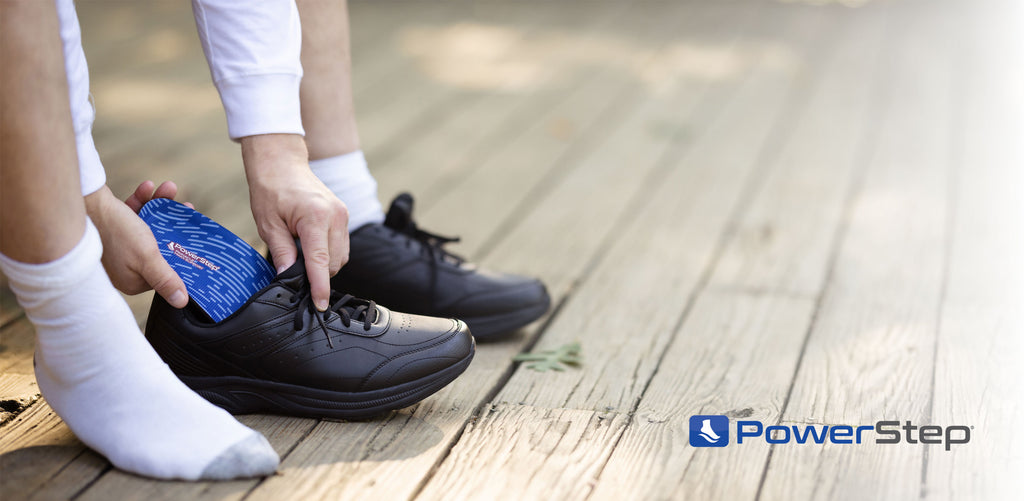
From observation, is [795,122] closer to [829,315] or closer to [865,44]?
[865,44]

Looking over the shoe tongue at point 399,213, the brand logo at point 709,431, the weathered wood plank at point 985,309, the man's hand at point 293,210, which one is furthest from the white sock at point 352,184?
the weathered wood plank at point 985,309

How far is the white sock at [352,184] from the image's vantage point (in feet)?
4.25

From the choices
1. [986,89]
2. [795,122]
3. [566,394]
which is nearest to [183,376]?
[566,394]

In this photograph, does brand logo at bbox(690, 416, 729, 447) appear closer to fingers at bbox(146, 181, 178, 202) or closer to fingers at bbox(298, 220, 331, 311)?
fingers at bbox(298, 220, 331, 311)

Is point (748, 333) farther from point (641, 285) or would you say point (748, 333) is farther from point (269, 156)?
point (269, 156)

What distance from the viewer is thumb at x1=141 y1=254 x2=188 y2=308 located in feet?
3.21

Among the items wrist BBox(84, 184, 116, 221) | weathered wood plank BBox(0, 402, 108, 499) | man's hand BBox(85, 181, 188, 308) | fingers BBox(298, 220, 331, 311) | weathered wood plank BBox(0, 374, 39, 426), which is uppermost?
wrist BBox(84, 184, 116, 221)

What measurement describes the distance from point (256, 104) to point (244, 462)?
1.35 ft

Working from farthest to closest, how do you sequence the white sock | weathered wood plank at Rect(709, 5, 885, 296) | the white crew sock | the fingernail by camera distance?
weathered wood plank at Rect(709, 5, 885, 296) → the white sock → the fingernail → the white crew sock

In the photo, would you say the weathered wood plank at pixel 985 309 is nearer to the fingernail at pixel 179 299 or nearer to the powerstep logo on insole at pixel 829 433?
the powerstep logo on insole at pixel 829 433

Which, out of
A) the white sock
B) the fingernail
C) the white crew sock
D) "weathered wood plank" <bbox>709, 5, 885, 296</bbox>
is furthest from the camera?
"weathered wood plank" <bbox>709, 5, 885, 296</bbox>

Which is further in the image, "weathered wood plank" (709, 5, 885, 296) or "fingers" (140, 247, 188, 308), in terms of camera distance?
"weathered wood plank" (709, 5, 885, 296)

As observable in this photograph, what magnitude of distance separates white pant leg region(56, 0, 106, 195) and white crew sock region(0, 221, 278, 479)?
0.32 ft

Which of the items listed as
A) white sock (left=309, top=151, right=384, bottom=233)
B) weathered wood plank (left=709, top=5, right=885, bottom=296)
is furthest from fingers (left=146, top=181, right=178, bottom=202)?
weathered wood plank (left=709, top=5, right=885, bottom=296)
